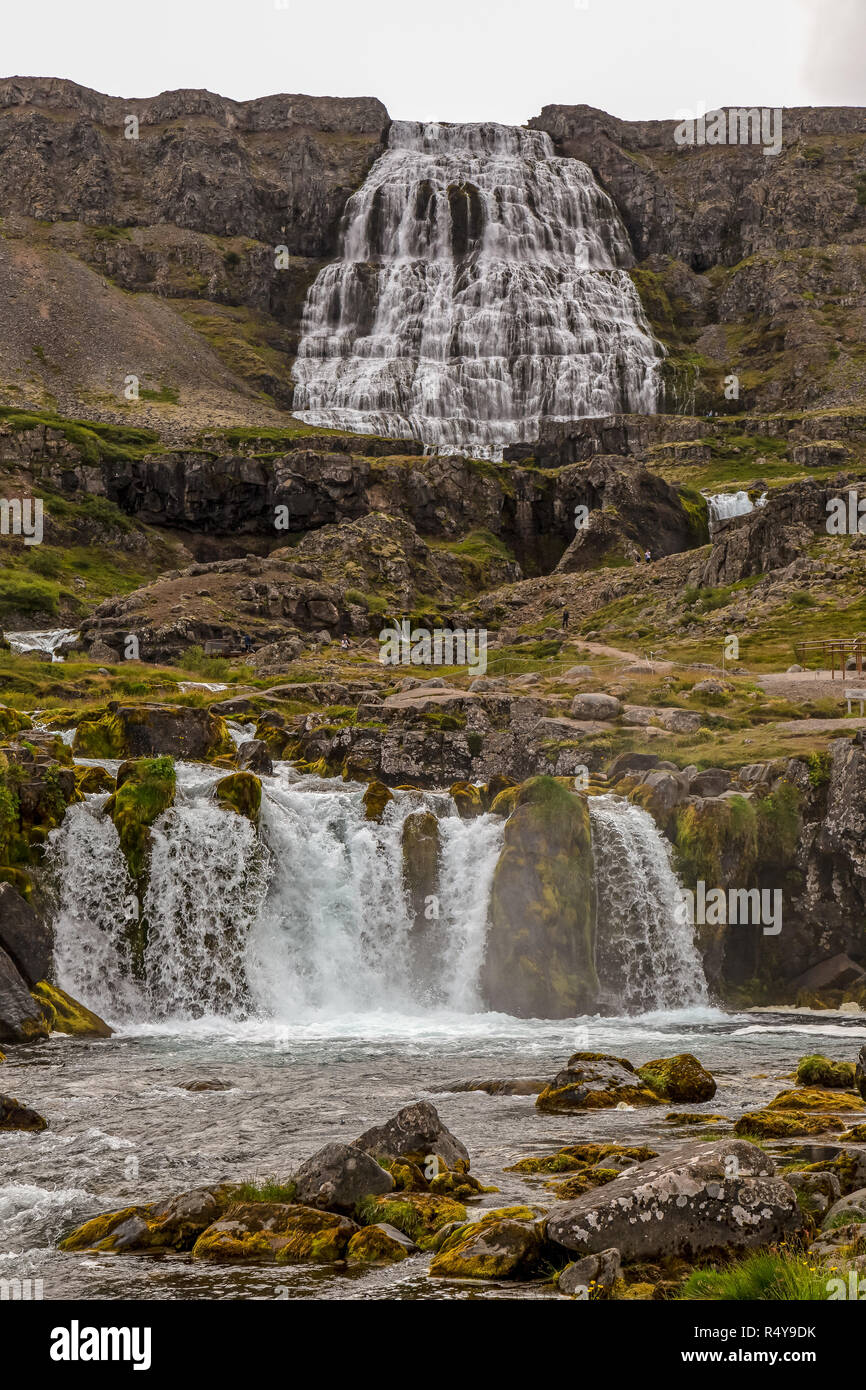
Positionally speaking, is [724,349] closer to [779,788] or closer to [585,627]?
[585,627]

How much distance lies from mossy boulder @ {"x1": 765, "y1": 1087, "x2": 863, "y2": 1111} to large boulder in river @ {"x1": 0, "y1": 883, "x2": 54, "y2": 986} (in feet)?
63.3

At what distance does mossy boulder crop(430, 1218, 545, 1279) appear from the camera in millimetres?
13297

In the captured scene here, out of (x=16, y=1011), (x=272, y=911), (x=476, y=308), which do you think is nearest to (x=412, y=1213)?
(x=16, y=1011)

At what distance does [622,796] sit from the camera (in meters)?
44.0

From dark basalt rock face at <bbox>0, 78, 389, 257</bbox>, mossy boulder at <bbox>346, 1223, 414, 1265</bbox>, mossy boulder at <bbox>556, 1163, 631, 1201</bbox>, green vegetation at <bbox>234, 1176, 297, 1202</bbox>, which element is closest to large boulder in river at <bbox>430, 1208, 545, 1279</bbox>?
mossy boulder at <bbox>346, 1223, 414, 1265</bbox>

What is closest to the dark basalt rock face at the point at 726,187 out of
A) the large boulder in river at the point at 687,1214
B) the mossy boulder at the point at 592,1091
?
the mossy boulder at the point at 592,1091

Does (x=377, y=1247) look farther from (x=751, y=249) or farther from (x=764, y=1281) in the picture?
(x=751, y=249)

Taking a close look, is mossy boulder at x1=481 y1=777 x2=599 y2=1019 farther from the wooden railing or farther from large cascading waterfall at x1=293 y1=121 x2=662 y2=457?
large cascading waterfall at x1=293 y1=121 x2=662 y2=457

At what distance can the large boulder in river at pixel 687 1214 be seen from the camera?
510 inches

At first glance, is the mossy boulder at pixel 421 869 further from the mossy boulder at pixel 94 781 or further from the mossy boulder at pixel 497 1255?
the mossy boulder at pixel 497 1255

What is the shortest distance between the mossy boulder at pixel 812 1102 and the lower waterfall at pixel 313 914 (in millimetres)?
17112

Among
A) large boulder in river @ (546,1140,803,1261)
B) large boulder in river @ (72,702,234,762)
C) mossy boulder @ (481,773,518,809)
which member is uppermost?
large boulder in river @ (72,702,234,762)

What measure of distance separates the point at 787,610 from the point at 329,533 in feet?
126

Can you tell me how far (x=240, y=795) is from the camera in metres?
40.5
